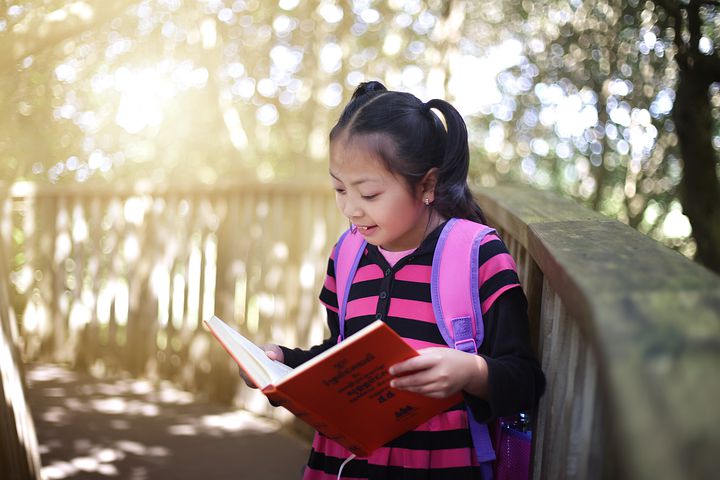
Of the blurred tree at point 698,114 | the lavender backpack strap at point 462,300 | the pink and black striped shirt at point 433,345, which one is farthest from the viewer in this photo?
the blurred tree at point 698,114

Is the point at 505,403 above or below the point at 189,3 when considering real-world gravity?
below

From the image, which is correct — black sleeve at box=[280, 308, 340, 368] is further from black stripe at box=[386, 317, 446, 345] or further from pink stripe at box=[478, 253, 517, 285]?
pink stripe at box=[478, 253, 517, 285]

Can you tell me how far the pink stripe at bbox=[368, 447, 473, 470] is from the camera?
1.95m

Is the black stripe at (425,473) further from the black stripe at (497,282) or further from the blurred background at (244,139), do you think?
the blurred background at (244,139)

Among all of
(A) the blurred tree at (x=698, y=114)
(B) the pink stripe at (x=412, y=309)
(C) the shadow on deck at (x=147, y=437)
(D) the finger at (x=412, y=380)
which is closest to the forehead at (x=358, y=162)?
(B) the pink stripe at (x=412, y=309)

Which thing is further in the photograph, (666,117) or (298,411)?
(666,117)

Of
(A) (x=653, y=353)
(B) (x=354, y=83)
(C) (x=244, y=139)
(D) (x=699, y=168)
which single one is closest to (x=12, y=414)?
(A) (x=653, y=353)

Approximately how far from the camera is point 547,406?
1.89 metres

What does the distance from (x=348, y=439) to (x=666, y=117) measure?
3924mm

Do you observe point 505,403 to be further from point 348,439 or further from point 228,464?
point 228,464

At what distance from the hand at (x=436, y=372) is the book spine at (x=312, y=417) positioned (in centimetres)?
23

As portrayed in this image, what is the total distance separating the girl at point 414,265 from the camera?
Answer: 1.84 m

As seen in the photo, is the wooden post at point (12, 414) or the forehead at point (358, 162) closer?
the forehead at point (358, 162)

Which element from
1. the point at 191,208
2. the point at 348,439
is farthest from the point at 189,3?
the point at 348,439
